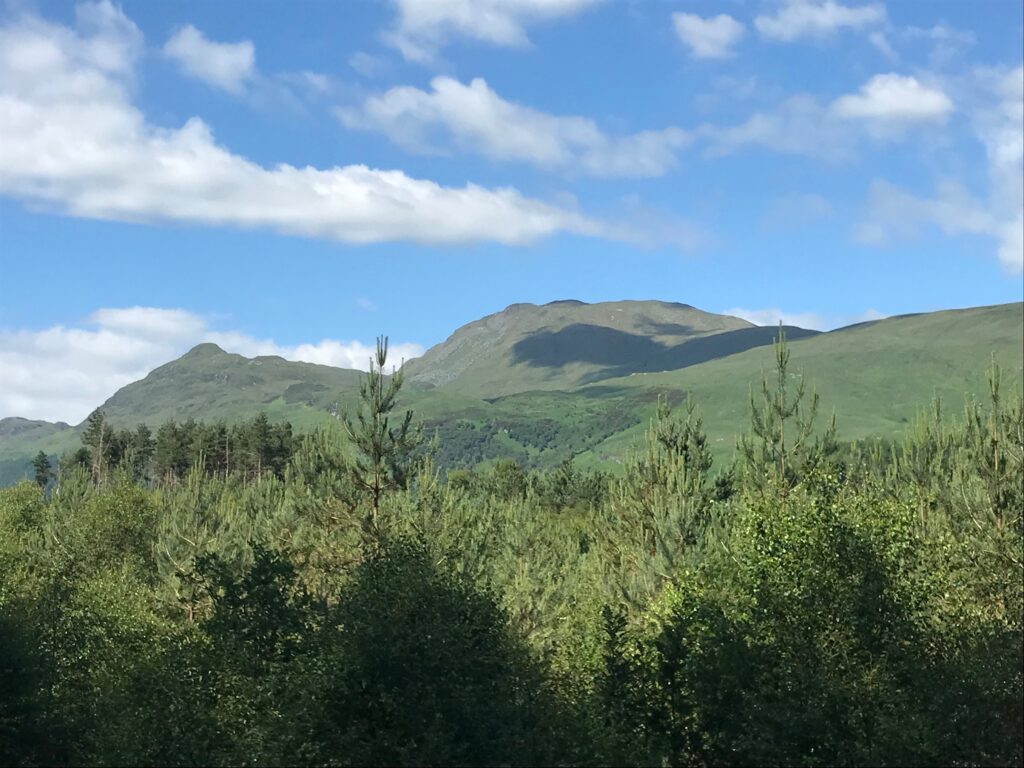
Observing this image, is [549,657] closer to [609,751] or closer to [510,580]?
[510,580]

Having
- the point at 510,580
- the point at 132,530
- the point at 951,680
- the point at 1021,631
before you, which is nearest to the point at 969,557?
the point at 1021,631

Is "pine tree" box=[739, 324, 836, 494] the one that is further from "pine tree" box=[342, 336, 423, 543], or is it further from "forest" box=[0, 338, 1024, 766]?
"pine tree" box=[342, 336, 423, 543]

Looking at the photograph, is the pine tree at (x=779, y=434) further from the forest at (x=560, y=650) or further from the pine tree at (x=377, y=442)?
the pine tree at (x=377, y=442)

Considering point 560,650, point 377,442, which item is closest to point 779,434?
point 560,650

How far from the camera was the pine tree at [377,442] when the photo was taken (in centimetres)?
5338

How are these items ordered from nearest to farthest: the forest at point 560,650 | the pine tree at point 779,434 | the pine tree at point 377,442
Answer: the forest at point 560,650, the pine tree at point 377,442, the pine tree at point 779,434

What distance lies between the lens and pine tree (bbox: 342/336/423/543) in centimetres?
5338

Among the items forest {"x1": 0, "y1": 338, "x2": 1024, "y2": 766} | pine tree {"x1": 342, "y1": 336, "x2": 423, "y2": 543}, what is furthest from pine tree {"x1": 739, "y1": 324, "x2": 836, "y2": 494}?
pine tree {"x1": 342, "y1": 336, "x2": 423, "y2": 543}

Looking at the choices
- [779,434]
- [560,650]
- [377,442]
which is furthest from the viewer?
[779,434]

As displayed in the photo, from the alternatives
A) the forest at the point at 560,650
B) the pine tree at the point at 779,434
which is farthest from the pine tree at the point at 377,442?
the pine tree at the point at 779,434

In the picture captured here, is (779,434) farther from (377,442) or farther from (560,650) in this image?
(377,442)

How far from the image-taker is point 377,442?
175 feet

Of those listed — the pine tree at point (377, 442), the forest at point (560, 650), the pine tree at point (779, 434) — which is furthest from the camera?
the pine tree at point (779, 434)

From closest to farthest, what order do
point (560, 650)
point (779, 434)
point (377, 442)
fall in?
point (377, 442)
point (560, 650)
point (779, 434)
